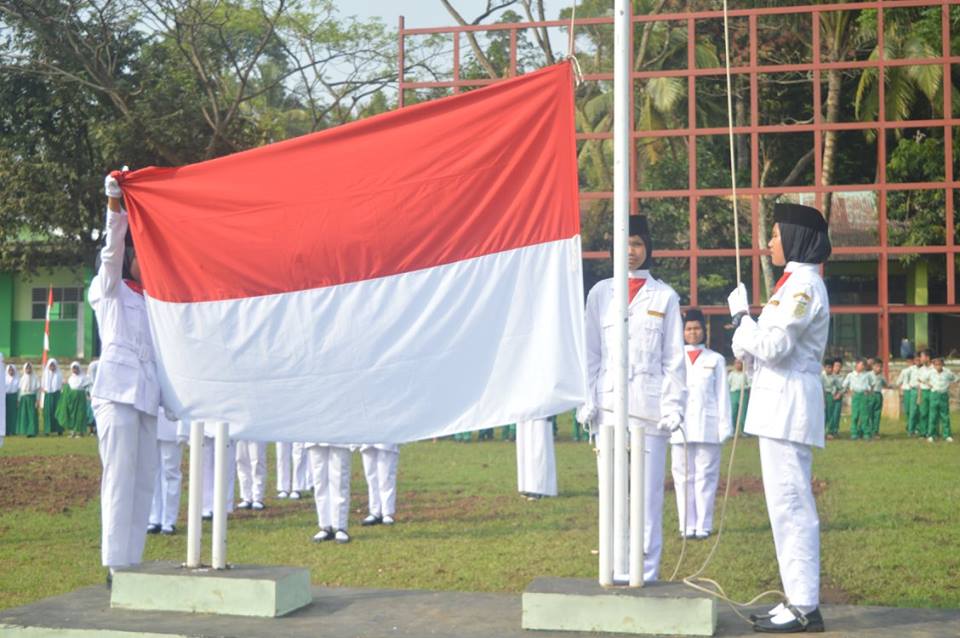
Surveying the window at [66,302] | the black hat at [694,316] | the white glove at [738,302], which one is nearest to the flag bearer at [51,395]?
the window at [66,302]

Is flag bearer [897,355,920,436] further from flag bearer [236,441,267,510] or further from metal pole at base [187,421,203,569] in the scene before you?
metal pole at base [187,421,203,569]

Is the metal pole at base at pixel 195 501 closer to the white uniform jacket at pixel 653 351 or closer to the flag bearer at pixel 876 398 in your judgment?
the white uniform jacket at pixel 653 351

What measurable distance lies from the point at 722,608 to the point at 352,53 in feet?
88.0

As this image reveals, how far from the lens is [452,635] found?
5.41 metres

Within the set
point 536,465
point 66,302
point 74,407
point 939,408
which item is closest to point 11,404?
point 74,407

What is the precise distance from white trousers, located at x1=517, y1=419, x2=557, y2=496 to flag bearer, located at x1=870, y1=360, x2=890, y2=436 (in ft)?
34.4

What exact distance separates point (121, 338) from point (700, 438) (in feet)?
17.9

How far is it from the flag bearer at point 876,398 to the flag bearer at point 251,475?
41.8 ft

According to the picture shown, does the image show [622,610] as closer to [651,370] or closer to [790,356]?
[790,356]

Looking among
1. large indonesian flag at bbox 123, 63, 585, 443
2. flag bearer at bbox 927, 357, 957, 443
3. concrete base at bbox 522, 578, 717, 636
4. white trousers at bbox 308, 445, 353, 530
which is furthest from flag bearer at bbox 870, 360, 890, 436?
concrete base at bbox 522, 578, 717, 636

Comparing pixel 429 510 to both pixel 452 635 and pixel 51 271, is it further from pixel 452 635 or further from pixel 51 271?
pixel 51 271

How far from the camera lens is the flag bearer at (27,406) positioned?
81.9 feet

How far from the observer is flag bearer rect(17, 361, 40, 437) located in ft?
81.9

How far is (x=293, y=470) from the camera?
1338 centimetres
